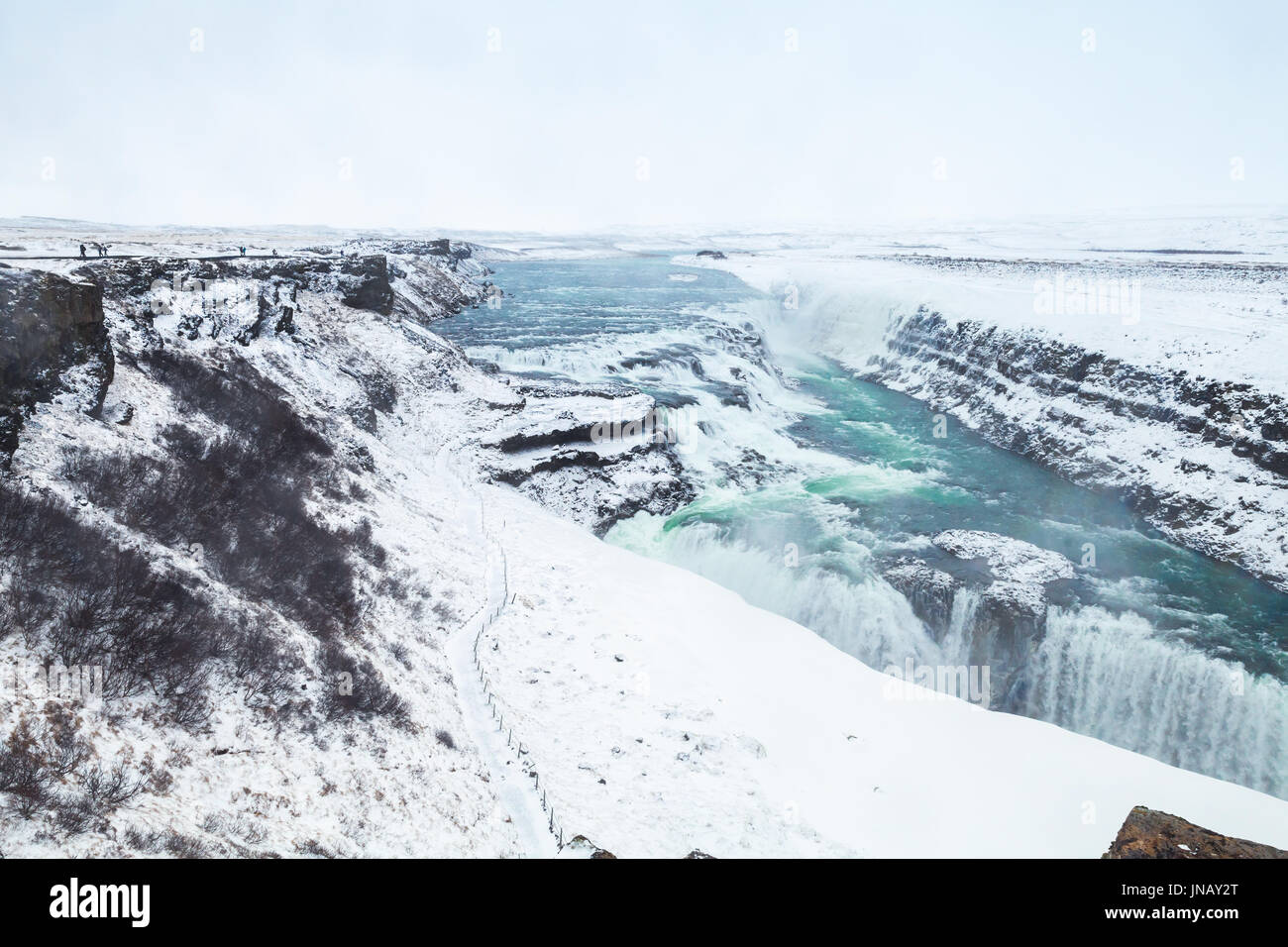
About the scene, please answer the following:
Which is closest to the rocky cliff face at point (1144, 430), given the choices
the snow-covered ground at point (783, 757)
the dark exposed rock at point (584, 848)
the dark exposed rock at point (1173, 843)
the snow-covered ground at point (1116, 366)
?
the snow-covered ground at point (1116, 366)

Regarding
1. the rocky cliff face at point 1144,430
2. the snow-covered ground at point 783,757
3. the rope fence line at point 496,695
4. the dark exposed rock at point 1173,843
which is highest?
the rocky cliff face at point 1144,430

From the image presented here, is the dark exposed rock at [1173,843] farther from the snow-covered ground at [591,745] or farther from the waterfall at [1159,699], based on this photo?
the waterfall at [1159,699]

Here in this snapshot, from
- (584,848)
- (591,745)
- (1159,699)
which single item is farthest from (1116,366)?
(584,848)

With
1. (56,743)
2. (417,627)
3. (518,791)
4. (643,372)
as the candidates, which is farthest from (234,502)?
(643,372)

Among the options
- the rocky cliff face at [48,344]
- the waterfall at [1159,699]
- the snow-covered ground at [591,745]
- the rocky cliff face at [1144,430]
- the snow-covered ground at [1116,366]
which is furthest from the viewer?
the snow-covered ground at [1116,366]

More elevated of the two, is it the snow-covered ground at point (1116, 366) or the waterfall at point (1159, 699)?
the snow-covered ground at point (1116, 366)

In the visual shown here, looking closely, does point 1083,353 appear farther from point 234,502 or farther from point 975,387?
point 234,502
